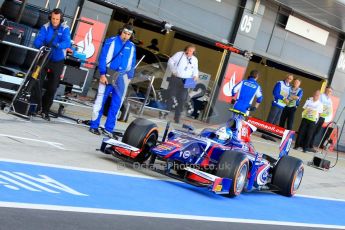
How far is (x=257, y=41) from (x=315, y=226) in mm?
14097

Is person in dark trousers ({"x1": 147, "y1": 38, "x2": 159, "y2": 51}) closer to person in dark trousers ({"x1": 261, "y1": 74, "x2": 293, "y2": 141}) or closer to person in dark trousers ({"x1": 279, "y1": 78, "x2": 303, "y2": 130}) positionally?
person in dark trousers ({"x1": 261, "y1": 74, "x2": 293, "y2": 141})

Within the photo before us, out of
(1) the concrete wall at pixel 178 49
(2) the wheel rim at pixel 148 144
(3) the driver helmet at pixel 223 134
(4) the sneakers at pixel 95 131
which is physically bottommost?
(4) the sneakers at pixel 95 131

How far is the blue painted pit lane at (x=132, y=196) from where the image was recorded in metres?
7.50

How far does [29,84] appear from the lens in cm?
1239

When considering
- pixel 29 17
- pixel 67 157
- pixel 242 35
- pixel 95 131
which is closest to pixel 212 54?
pixel 242 35

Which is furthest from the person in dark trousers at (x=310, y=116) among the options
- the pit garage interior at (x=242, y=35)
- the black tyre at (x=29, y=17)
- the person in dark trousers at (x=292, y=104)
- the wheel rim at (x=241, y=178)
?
the wheel rim at (x=241, y=178)

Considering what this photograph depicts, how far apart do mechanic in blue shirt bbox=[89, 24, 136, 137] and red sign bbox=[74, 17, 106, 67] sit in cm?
490

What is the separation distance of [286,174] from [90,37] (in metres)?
7.70

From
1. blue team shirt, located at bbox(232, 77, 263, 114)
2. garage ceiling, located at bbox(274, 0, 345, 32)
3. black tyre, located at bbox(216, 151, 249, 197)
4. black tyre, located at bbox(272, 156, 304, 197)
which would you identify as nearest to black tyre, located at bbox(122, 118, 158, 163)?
black tyre, located at bbox(216, 151, 249, 197)

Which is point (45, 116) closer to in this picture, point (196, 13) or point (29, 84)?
point (29, 84)

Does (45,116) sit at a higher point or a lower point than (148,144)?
lower

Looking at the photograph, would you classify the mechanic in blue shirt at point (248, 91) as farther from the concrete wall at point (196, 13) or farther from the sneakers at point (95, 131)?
the concrete wall at point (196, 13)

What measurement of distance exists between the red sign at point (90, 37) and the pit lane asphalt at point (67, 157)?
359cm

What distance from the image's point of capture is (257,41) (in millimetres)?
23781
